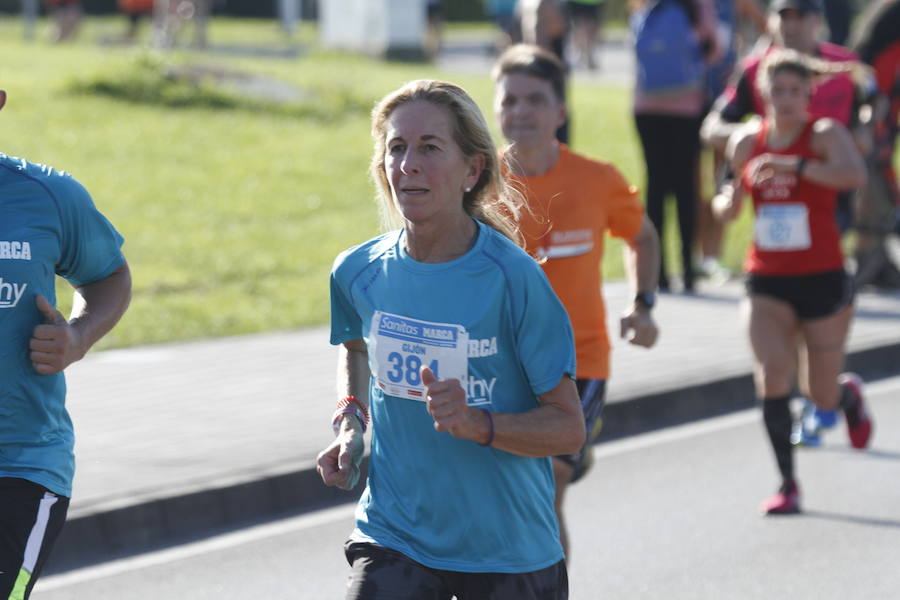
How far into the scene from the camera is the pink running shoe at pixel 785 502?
23.3 feet

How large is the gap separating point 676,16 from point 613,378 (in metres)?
3.51

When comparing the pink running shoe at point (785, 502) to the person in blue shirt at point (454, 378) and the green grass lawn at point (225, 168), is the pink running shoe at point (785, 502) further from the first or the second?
the green grass lawn at point (225, 168)

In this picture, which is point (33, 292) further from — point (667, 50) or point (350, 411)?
point (667, 50)

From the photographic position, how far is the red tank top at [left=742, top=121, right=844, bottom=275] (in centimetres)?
706

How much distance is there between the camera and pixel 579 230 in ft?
18.0

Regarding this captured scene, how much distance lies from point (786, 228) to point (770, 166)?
27 cm

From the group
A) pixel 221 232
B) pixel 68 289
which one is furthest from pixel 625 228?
pixel 221 232

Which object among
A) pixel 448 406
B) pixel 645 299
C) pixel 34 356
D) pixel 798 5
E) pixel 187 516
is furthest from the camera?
pixel 798 5

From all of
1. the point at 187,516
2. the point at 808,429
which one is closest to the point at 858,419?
the point at 808,429

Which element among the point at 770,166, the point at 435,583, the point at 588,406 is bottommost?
the point at 588,406

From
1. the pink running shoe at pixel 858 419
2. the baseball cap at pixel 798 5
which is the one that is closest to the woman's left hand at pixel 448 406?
the pink running shoe at pixel 858 419

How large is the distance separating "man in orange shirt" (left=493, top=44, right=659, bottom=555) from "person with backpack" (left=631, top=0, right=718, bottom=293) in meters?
6.35

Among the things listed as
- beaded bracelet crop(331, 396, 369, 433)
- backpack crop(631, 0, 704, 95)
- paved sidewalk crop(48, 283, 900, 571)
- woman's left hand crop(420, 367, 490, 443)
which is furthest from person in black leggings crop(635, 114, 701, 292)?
woman's left hand crop(420, 367, 490, 443)

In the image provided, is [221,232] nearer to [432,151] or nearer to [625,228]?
[625,228]
